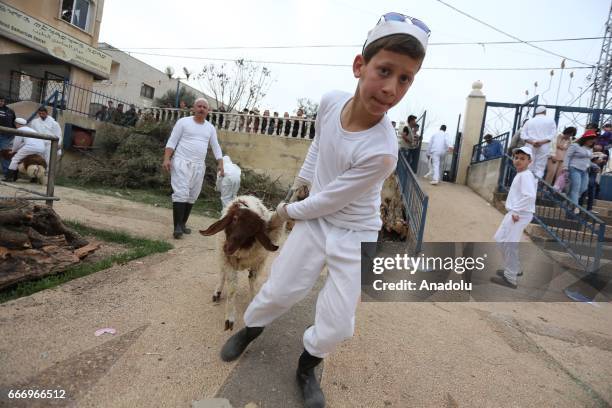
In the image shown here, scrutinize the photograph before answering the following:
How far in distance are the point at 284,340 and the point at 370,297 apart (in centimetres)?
138

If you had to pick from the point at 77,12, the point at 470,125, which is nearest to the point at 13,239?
the point at 470,125

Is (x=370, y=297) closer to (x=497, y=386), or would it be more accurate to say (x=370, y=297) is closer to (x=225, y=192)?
(x=497, y=386)

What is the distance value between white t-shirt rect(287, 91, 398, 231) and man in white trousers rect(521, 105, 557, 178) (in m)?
7.14

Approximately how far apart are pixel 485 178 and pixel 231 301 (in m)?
9.43

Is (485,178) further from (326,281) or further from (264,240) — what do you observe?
(326,281)

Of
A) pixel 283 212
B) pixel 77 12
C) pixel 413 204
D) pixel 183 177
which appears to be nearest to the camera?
pixel 283 212

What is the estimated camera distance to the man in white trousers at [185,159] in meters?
5.27

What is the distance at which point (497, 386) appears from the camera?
2525 millimetres

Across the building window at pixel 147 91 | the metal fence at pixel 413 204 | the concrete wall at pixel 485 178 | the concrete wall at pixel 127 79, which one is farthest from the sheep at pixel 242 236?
the building window at pixel 147 91

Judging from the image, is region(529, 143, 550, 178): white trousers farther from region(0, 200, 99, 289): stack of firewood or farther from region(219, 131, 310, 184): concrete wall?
region(0, 200, 99, 289): stack of firewood

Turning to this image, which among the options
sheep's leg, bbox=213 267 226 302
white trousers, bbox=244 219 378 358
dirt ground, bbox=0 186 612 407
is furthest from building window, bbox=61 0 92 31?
white trousers, bbox=244 219 378 358

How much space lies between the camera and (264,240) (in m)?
2.72

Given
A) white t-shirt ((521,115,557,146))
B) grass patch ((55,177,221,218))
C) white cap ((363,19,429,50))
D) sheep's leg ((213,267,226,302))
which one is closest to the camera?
white cap ((363,19,429,50))

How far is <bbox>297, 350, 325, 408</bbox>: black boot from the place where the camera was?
2012 mm
